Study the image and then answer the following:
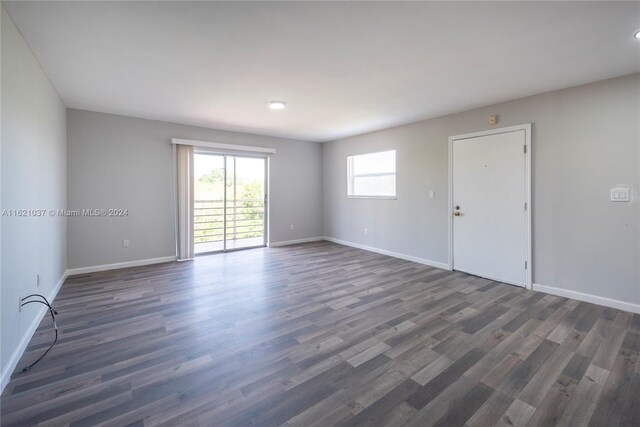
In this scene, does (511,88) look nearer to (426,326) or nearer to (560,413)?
(426,326)

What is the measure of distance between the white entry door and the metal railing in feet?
12.7

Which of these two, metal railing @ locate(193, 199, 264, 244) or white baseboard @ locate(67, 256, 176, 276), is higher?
metal railing @ locate(193, 199, 264, 244)

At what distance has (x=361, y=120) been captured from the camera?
480 centimetres

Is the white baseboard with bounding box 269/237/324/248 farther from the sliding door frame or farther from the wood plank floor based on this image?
the wood plank floor

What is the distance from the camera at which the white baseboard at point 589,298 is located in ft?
9.66

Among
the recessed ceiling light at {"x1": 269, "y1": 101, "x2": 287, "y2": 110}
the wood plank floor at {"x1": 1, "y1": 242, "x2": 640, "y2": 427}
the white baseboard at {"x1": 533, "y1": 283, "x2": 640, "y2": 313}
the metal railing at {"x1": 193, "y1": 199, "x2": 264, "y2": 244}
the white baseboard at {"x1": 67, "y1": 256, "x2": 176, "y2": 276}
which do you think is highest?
the recessed ceiling light at {"x1": 269, "y1": 101, "x2": 287, "y2": 110}

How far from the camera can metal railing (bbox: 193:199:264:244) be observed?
5.58 metres

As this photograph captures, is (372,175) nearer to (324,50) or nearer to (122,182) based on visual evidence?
(324,50)

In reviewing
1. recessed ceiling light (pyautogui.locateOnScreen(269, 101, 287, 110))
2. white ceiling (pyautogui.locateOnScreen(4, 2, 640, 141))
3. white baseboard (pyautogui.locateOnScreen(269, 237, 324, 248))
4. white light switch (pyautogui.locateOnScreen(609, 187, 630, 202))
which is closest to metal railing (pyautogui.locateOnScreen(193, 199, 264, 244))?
white baseboard (pyautogui.locateOnScreen(269, 237, 324, 248))

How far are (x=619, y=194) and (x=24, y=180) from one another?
17.9ft

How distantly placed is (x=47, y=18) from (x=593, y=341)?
15.7ft

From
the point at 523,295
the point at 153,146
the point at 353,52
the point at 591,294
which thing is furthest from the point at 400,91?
the point at 153,146

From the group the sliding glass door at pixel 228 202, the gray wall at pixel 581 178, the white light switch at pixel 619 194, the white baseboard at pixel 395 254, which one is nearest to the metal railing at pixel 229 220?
the sliding glass door at pixel 228 202

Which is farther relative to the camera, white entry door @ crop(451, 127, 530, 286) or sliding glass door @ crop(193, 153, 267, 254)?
sliding glass door @ crop(193, 153, 267, 254)
